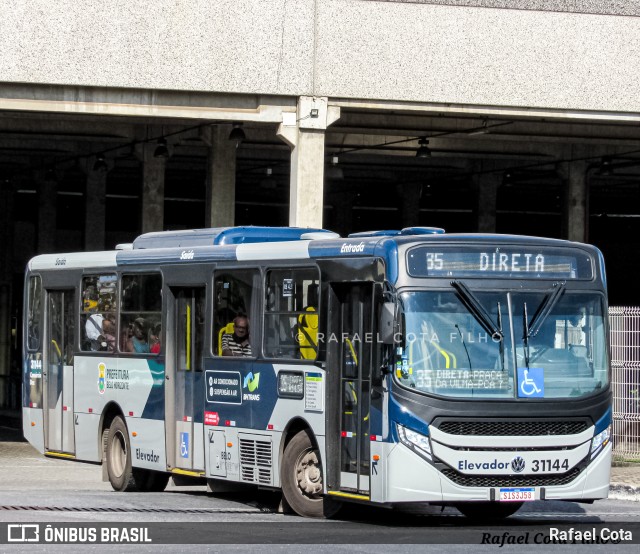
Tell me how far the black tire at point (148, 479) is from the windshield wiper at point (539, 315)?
260 inches

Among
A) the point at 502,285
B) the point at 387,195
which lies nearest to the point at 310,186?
the point at 502,285

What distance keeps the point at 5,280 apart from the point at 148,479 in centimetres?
3164

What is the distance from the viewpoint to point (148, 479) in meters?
19.9

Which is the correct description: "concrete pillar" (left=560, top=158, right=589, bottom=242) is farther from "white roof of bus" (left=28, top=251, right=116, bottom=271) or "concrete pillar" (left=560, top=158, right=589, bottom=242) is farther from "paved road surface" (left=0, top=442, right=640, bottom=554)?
"paved road surface" (left=0, top=442, right=640, bottom=554)

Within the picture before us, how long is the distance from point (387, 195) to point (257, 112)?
98.1ft

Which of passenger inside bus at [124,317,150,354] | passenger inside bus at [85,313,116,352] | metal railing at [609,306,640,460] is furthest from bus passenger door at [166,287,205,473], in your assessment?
metal railing at [609,306,640,460]

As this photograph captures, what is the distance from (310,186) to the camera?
86.2 feet

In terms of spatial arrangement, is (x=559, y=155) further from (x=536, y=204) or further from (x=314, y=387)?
(x=314, y=387)

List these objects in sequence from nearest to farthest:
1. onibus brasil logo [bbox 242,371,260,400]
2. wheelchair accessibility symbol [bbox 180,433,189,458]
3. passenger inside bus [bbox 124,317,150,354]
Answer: onibus brasil logo [bbox 242,371,260,400]
wheelchair accessibility symbol [bbox 180,433,189,458]
passenger inside bus [bbox 124,317,150,354]

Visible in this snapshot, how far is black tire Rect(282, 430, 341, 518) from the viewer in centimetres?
1593

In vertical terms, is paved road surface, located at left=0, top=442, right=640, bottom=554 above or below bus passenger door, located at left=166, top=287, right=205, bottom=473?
below

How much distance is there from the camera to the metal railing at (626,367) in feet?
77.9

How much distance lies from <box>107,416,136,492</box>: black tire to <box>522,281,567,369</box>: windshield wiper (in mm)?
6642

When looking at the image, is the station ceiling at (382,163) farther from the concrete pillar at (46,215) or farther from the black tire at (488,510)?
the black tire at (488,510)
